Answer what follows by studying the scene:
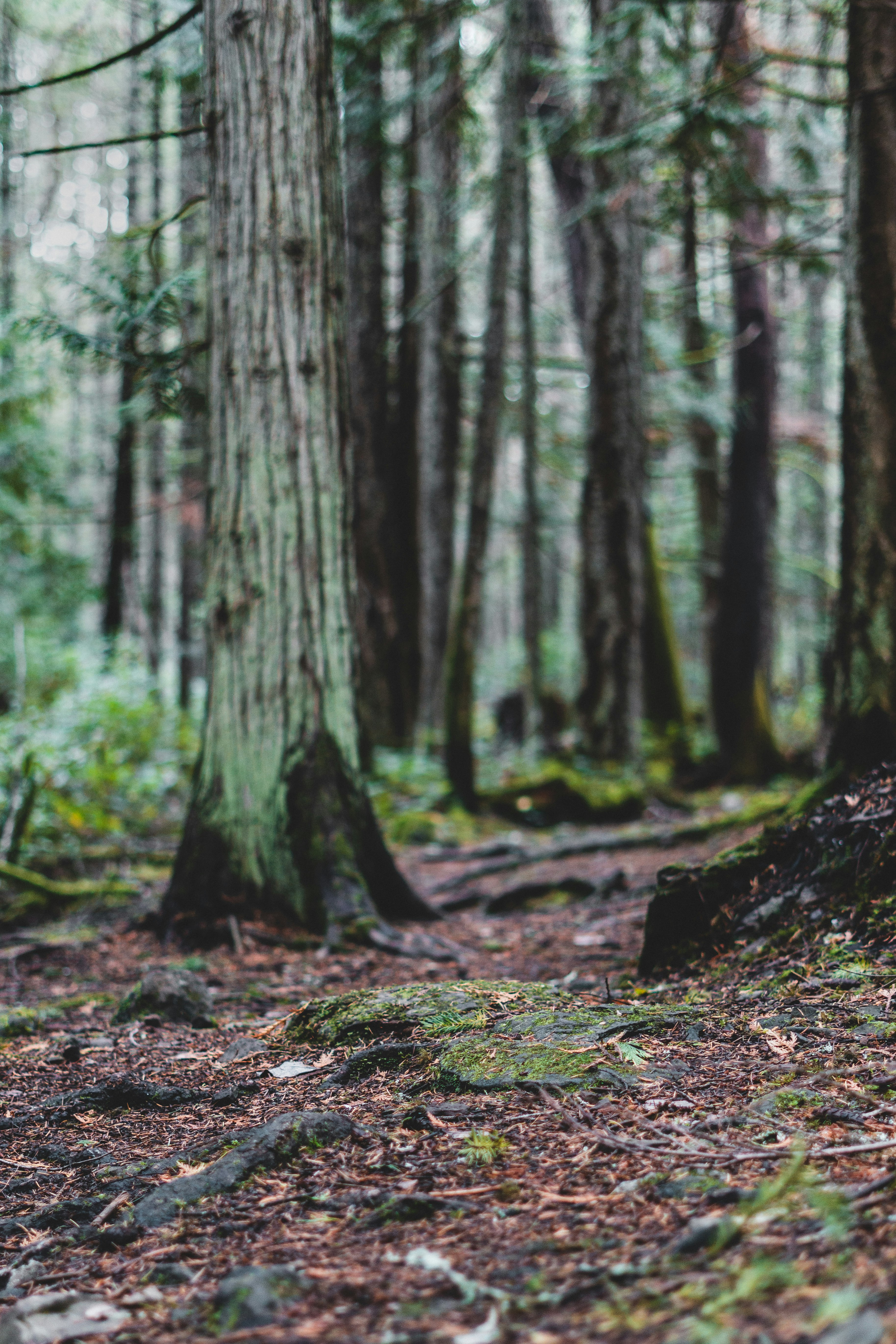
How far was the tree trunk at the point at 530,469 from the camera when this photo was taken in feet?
34.8

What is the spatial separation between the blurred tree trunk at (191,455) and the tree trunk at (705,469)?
21.3 feet

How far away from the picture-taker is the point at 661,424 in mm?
13914

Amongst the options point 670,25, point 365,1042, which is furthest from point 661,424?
point 365,1042

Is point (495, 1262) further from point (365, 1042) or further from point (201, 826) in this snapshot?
point (201, 826)

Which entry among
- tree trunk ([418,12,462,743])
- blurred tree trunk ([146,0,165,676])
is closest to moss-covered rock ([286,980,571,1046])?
blurred tree trunk ([146,0,165,676])

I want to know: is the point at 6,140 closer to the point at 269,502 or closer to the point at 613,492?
the point at 269,502

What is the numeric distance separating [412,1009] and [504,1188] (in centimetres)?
101

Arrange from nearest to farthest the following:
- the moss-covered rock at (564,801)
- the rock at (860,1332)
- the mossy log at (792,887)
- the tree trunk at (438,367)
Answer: the rock at (860,1332)
the mossy log at (792,887)
the moss-covered rock at (564,801)
the tree trunk at (438,367)

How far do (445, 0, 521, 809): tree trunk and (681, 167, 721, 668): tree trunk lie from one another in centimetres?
426

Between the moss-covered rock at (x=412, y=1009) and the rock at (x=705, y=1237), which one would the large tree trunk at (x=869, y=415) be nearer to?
the moss-covered rock at (x=412, y=1009)

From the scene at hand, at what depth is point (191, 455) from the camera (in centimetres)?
1234

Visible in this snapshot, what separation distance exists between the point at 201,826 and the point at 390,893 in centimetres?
104

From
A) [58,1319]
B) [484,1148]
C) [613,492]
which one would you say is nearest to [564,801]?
[613,492]

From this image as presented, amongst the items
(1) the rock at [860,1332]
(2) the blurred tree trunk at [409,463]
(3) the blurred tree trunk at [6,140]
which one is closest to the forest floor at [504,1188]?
(1) the rock at [860,1332]
